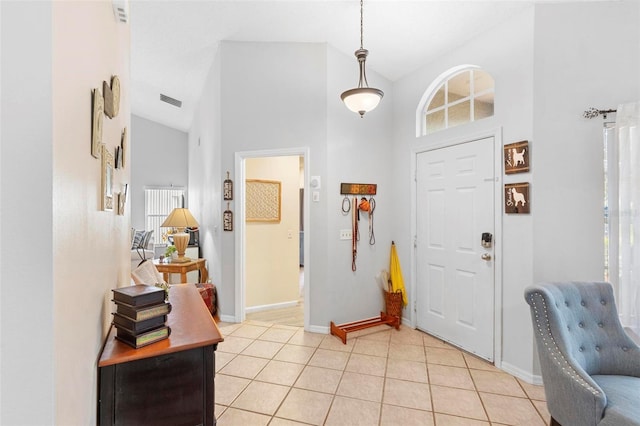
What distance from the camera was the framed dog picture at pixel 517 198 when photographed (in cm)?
255

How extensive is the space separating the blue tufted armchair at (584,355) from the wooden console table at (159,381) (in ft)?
5.67

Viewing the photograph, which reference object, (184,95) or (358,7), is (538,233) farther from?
(184,95)

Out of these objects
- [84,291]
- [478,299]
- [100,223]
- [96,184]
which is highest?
[96,184]

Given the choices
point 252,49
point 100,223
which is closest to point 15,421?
point 100,223

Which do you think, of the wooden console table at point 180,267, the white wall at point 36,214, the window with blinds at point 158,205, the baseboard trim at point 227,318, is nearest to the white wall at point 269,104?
the baseboard trim at point 227,318

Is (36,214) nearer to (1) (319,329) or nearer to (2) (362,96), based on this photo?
(2) (362,96)

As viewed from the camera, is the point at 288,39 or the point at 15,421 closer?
the point at 15,421

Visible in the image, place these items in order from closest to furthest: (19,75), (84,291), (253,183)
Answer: (19,75) < (84,291) < (253,183)

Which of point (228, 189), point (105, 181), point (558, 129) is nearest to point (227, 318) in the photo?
point (228, 189)

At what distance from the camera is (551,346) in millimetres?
1737

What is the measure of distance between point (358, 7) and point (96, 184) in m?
2.64

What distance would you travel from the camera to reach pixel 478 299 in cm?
299

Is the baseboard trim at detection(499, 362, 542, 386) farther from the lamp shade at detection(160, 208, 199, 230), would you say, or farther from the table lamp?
the lamp shade at detection(160, 208, 199, 230)

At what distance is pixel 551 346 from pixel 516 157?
4.91 ft
